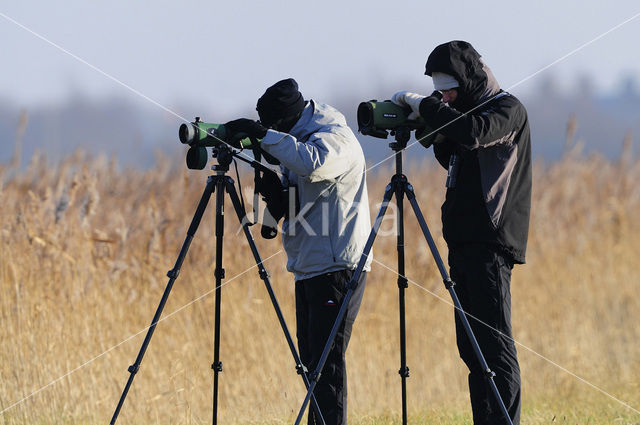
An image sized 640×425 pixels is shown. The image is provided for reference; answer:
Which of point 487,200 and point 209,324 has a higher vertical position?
point 487,200

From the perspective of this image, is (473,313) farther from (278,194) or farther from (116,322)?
(116,322)

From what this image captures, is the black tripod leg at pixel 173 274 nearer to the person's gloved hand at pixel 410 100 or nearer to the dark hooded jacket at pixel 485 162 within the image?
the person's gloved hand at pixel 410 100

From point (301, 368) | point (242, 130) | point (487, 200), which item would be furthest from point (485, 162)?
point (301, 368)

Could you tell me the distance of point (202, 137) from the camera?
4.52 meters

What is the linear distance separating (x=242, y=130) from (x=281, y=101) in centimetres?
24

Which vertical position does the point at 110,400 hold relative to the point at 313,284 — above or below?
below

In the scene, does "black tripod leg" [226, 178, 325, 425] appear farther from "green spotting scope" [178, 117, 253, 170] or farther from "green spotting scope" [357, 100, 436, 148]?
"green spotting scope" [357, 100, 436, 148]

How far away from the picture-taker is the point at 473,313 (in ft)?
14.1

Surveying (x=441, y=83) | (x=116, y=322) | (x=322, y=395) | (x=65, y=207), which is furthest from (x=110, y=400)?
(x=441, y=83)

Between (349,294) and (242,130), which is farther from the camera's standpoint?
(242,130)

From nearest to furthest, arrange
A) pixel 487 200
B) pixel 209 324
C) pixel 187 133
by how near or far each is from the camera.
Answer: pixel 487 200 → pixel 187 133 → pixel 209 324

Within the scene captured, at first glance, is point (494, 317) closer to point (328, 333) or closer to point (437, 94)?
point (328, 333)

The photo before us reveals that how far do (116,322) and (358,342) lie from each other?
5.70 ft

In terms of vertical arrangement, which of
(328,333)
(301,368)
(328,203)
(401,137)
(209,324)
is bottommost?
(209,324)
